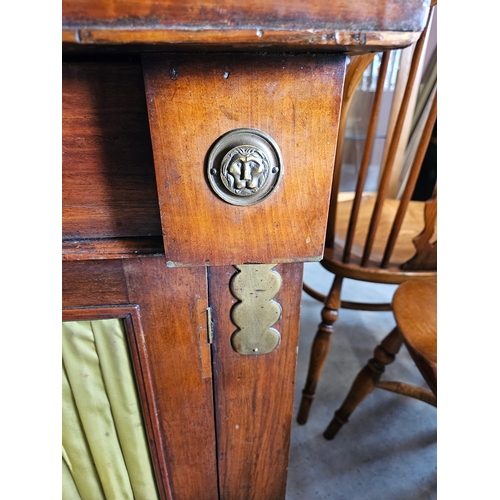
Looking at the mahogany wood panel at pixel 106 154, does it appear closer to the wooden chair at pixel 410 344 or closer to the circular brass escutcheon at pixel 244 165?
the circular brass escutcheon at pixel 244 165

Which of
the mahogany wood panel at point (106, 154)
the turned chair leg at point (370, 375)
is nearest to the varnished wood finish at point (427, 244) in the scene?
the turned chair leg at point (370, 375)

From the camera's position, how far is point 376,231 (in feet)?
2.66

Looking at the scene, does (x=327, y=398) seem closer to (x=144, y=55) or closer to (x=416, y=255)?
(x=416, y=255)

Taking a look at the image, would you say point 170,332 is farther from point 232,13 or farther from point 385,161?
point 385,161

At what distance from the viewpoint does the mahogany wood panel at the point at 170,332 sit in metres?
0.36

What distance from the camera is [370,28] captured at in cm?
22

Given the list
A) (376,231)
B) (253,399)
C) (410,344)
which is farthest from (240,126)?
(376,231)

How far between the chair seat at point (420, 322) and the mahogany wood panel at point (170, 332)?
344mm

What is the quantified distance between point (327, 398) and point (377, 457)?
0.20m

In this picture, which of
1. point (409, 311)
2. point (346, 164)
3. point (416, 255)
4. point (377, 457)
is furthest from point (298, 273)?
point (346, 164)

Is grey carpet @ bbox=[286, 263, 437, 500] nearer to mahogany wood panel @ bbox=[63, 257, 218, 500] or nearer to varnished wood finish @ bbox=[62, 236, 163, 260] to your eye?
mahogany wood panel @ bbox=[63, 257, 218, 500]

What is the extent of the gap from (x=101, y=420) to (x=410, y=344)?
1.49 ft

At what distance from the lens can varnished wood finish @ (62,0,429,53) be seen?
21 centimetres

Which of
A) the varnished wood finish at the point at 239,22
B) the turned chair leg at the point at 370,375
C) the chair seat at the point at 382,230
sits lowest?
the turned chair leg at the point at 370,375
